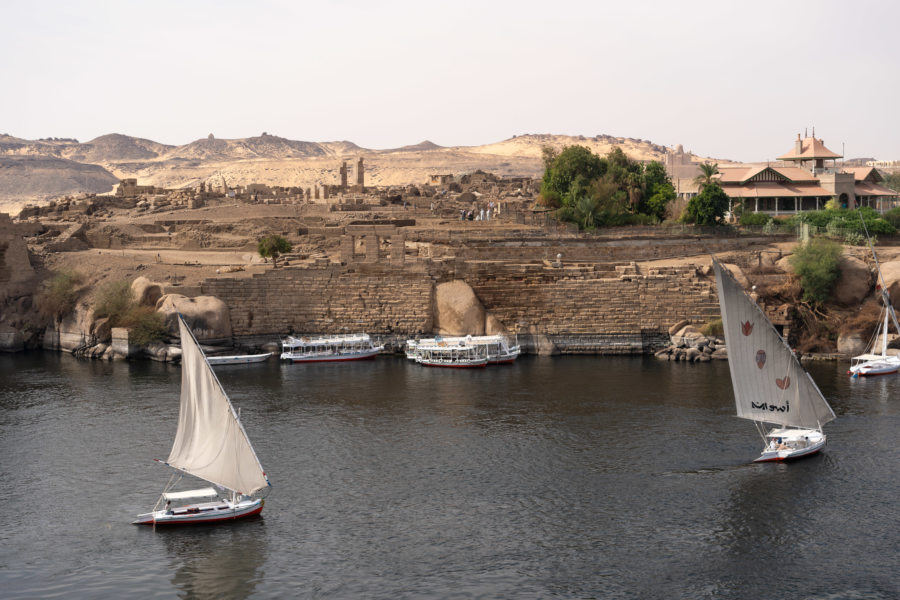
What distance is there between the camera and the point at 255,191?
235 ft

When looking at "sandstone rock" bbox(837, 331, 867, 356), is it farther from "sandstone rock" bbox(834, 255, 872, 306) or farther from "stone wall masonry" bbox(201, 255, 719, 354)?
"stone wall masonry" bbox(201, 255, 719, 354)

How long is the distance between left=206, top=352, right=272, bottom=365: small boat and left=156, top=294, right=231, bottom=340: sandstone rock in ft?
5.43

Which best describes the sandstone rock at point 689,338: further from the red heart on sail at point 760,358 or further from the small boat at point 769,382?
the red heart on sail at point 760,358

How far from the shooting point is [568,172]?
198 ft

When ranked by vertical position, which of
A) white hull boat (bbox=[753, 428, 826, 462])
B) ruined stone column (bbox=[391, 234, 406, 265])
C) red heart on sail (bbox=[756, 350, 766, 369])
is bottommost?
white hull boat (bbox=[753, 428, 826, 462])

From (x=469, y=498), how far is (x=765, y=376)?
948 cm

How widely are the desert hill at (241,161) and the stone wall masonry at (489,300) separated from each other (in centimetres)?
6442

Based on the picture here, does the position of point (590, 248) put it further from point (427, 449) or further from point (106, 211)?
point (106, 211)

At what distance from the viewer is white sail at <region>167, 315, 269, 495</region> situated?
23266 millimetres

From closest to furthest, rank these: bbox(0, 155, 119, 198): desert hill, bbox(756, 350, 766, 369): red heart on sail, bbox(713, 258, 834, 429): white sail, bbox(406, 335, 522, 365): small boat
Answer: bbox(713, 258, 834, 429): white sail < bbox(756, 350, 766, 369): red heart on sail < bbox(406, 335, 522, 365): small boat < bbox(0, 155, 119, 198): desert hill

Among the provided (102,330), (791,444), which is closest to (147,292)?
(102,330)

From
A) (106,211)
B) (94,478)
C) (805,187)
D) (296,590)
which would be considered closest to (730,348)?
(296,590)

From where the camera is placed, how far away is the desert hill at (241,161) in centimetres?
12756

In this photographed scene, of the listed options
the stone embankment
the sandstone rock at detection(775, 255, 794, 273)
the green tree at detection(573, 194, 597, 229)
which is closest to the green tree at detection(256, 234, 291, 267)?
the green tree at detection(573, 194, 597, 229)
